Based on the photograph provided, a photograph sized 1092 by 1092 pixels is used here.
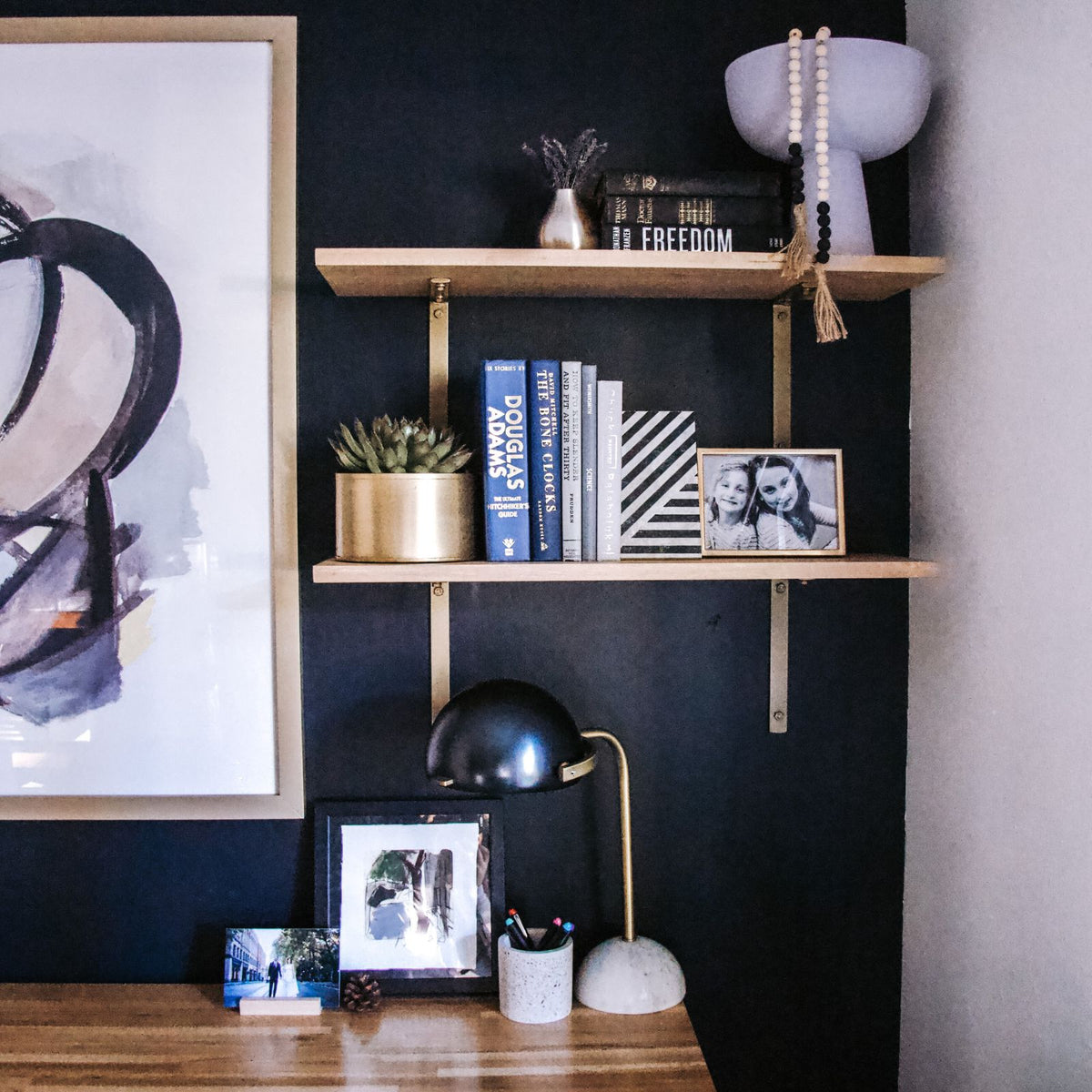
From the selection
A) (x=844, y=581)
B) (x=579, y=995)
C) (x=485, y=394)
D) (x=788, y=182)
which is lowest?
(x=579, y=995)

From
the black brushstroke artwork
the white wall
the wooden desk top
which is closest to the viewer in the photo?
the white wall

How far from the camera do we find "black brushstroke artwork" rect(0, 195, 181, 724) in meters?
1.46

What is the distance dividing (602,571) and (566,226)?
0.51 metres

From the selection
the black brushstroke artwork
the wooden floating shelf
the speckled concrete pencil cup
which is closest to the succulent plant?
the wooden floating shelf

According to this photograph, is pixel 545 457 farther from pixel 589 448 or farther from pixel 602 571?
pixel 602 571

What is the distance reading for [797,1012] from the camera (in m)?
1.55

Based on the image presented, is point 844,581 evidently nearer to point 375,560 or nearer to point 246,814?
point 375,560

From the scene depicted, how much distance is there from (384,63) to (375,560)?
83 centimetres

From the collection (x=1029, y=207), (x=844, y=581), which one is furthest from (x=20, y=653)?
(x=1029, y=207)

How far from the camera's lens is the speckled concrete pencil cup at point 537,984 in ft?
4.46

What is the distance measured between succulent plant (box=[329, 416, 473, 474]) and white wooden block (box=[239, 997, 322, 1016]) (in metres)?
0.83

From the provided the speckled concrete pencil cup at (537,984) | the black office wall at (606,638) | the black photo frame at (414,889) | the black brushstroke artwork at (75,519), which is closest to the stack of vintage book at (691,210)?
the black office wall at (606,638)

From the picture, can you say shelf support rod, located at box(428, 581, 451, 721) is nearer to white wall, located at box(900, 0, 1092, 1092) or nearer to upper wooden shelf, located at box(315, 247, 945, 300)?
upper wooden shelf, located at box(315, 247, 945, 300)

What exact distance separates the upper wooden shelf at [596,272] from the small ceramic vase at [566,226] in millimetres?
41
